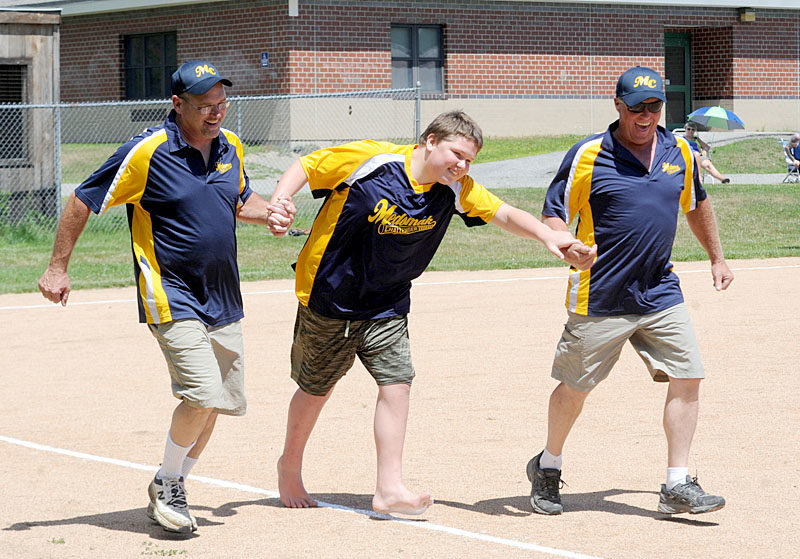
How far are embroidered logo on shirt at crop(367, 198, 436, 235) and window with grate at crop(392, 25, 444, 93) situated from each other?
25.0m

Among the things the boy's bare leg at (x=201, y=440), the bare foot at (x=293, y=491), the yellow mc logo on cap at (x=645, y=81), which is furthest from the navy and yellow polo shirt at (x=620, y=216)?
the boy's bare leg at (x=201, y=440)

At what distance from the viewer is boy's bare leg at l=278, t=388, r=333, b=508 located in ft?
20.3

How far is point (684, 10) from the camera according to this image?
112 ft

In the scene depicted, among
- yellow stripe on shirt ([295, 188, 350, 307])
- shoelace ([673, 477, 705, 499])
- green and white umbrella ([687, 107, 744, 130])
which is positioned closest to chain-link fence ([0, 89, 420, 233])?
green and white umbrella ([687, 107, 744, 130])

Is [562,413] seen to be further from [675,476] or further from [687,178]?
[687,178]

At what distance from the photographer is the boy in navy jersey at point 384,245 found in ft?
19.1

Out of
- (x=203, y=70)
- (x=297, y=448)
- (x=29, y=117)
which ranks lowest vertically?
(x=297, y=448)

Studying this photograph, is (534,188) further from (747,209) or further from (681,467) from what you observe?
(681,467)

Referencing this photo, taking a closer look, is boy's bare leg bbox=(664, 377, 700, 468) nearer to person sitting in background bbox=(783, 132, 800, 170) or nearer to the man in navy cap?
the man in navy cap

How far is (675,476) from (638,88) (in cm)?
184

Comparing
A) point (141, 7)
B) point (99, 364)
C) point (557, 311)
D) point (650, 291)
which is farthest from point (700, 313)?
point (141, 7)

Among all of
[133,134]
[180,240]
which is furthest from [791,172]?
[180,240]

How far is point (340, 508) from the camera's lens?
6203 millimetres

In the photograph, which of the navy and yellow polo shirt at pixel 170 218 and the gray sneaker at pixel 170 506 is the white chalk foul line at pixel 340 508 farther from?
the navy and yellow polo shirt at pixel 170 218
